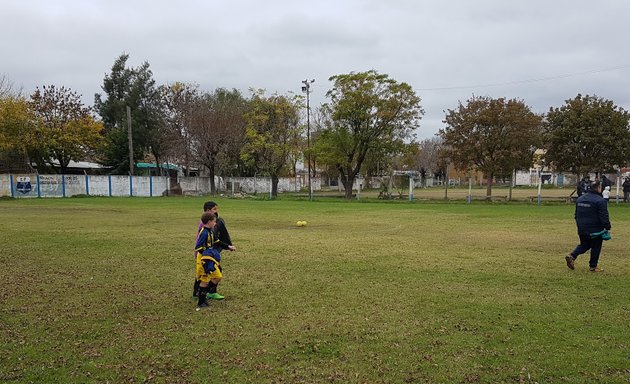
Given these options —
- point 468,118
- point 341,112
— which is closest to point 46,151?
point 341,112

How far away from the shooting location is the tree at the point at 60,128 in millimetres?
39219

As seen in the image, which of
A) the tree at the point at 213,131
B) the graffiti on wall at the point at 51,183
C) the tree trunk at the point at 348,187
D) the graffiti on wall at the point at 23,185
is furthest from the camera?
the tree at the point at 213,131

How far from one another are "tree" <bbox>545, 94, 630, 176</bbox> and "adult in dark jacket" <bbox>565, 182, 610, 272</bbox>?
22210 mm

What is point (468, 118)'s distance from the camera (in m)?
31.2

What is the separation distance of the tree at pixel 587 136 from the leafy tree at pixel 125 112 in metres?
35.9

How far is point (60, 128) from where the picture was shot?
3997cm

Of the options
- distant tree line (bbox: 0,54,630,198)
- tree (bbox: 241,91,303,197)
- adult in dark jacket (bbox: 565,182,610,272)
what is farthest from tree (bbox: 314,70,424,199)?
adult in dark jacket (bbox: 565,182,610,272)

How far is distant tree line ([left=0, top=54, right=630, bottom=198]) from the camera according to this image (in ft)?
95.2

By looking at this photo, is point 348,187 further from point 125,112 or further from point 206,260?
point 206,260

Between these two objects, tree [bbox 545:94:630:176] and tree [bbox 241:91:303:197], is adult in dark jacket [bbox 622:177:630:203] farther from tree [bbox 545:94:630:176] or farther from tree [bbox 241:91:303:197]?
tree [bbox 241:91:303:197]

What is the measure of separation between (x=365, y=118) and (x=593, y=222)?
27.7 meters

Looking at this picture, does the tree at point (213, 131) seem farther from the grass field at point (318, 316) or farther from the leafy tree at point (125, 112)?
the grass field at point (318, 316)

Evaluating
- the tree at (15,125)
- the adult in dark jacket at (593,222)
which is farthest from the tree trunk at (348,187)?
the adult in dark jacket at (593,222)

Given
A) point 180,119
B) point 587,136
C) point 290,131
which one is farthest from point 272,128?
point 587,136
